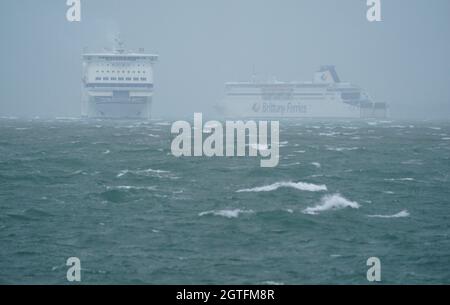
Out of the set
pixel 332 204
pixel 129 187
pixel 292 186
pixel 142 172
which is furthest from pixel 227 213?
pixel 142 172

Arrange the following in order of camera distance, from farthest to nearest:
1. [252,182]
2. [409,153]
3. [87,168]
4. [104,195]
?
[409,153]
[87,168]
[252,182]
[104,195]

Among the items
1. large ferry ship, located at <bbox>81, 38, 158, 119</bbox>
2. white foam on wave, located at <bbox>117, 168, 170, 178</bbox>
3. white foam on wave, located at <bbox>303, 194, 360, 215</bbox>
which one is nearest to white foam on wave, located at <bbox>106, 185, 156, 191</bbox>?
white foam on wave, located at <bbox>117, 168, 170, 178</bbox>

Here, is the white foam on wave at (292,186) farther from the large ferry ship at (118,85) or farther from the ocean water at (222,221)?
the large ferry ship at (118,85)

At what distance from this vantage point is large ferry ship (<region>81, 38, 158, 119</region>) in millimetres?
152500

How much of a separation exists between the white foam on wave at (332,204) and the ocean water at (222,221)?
103mm

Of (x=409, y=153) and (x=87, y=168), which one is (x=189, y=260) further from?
(x=409, y=153)

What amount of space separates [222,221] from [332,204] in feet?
24.1

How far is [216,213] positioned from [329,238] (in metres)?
7.06

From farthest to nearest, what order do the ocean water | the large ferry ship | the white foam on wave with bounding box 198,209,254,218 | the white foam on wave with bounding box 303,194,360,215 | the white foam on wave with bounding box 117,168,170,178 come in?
1. the large ferry ship
2. the white foam on wave with bounding box 117,168,170,178
3. the white foam on wave with bounding box 303,194,360,215
4. the white foam on wave with bounding box 198,209,254,218
5. the ocean water

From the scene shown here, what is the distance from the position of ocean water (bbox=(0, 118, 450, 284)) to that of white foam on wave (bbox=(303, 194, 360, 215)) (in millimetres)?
103

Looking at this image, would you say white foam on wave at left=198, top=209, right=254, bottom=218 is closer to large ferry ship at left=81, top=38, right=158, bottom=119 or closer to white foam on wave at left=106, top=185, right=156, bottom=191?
white foam on wave at left=106, top=185, right=156, bottom=191

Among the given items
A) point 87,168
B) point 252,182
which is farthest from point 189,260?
point 87,168

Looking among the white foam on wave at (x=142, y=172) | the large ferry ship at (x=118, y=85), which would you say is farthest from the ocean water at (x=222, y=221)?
the large ferry ship at (x=118, y=85)
